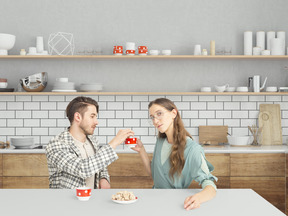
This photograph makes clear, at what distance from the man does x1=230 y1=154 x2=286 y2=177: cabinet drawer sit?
1843 millimetres

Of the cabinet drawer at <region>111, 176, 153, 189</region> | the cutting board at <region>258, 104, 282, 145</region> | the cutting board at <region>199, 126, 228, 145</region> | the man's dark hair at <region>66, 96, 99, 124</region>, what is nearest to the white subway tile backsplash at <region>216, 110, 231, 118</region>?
the cutting board at <region>199, 126, 228, 145</region>

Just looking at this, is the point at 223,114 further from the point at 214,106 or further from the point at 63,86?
Result: the point at 63,86

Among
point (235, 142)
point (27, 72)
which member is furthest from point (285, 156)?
point (27, 72)

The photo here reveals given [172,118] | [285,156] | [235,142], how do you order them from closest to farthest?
1. [172,118]
2. [285,156]
3. [235,142]

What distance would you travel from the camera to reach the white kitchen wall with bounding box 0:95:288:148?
4.52 metres

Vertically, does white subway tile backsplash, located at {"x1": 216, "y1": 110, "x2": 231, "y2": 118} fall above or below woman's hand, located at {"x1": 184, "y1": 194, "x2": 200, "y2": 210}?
above

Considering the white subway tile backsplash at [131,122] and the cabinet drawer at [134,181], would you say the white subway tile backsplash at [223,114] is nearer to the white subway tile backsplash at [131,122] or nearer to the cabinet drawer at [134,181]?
the white subway tile backsplash at [131,122]

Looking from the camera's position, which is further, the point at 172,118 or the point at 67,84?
the point at 67,84

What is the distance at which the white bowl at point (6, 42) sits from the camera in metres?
4.25

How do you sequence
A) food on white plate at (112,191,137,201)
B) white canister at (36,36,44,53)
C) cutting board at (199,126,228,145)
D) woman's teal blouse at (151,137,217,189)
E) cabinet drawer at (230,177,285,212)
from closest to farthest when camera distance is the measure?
food on white plate at (112,191,137,201), woman's teal blouse at (151,137,217,189), cabinet drawer at (230,177,285,212), white canister at (36,36,44,53), cutting board at (199,126,228,145)

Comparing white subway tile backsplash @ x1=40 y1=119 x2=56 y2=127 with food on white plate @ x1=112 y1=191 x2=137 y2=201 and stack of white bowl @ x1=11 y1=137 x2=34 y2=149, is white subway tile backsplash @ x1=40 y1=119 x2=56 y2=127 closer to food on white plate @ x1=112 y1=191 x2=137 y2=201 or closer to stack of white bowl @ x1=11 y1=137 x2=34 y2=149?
stack of white bowl @ x1=11 y1=137 x2=34 y2=149

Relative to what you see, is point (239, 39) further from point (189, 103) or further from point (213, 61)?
point (189, 103)

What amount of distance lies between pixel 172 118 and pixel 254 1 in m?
2.87

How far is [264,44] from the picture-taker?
4.50 metres
